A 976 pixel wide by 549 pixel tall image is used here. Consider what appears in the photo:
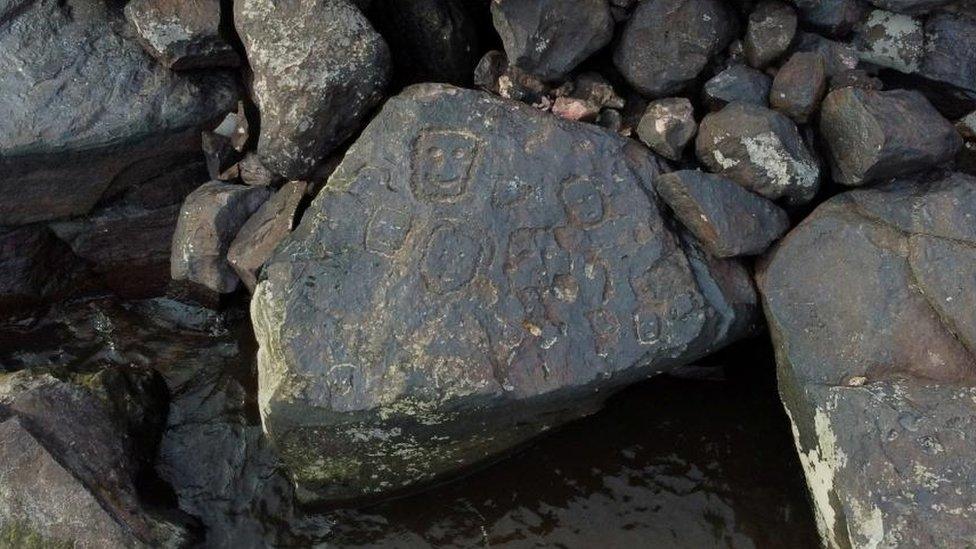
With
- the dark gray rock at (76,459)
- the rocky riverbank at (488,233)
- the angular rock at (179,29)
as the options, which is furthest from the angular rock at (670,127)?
the dark gray rock at (76,459)

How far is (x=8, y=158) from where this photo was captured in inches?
160

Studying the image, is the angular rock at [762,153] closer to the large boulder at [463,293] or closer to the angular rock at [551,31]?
the large boulder at [463,293]

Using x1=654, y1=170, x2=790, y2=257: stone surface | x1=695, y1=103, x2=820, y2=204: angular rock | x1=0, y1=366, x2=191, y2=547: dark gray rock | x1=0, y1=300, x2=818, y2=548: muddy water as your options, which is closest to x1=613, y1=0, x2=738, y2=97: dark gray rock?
x1=695, y1=103, x2=820, y2=204: angular rock

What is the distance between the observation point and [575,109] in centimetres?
387

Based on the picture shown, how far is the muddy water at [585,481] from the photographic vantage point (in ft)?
12.3

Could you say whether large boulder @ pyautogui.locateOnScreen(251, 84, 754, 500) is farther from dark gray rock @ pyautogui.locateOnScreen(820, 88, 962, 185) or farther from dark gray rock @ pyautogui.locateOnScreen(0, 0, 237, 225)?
dark gray rock @ pyautogui.locateOnScreen(0, 0, 237, 225)

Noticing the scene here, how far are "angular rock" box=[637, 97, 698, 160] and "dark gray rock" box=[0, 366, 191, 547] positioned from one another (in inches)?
98.8

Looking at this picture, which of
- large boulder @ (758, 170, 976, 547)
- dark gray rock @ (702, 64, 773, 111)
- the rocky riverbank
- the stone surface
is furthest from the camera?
dark gray rock @ (702, 64, 773, 111)

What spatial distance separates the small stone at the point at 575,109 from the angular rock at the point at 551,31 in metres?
0.13

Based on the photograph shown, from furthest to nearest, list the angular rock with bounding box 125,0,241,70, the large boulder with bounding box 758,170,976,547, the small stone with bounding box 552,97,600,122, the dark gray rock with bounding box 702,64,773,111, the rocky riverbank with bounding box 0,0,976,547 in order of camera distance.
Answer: the angular rock with bounding box 125,0,241,70 → the small stone with bounding box 552,97,600,122 → the dark gray rock with bounding box 702,64,773,111 → the rocky riverbank with bounding box 0,0,976,547 → the large boulder with bounding box 758,170,976,547

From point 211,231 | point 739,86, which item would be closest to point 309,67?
point 211,231

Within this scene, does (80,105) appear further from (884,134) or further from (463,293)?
(884,134)

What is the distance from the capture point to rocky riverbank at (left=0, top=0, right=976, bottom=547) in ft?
10.9

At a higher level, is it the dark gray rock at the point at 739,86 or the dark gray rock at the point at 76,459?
the dark gray rock at the point at 739,86
